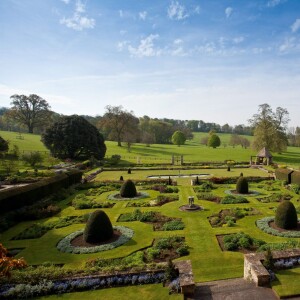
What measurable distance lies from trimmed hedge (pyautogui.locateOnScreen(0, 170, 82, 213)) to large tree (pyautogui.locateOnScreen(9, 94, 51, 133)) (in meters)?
59.6

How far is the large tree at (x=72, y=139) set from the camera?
53.5 m

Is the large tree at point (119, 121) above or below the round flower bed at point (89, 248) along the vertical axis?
above

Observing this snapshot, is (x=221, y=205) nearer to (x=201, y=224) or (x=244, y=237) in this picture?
(x=201, y=224)

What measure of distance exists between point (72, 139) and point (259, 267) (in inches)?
1896

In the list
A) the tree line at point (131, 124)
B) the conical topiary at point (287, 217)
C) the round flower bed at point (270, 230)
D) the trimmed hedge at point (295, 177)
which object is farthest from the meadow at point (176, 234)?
the tree line at point (131, 124)

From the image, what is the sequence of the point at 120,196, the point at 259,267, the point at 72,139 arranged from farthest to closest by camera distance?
the point at 72,139 → the point at 120,196 → the point at 259,267

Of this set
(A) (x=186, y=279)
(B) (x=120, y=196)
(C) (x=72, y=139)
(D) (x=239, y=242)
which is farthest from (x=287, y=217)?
(C) (x=72, y=139)

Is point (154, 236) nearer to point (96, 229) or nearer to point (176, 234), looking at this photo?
point (176, 234)

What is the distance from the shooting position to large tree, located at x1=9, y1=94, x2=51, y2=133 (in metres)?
80.6

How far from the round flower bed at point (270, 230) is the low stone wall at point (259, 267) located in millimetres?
3568

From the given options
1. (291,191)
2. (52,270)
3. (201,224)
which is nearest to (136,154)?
(291,191)

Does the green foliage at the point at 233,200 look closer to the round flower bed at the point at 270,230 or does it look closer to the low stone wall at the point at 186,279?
the round flower bed at the point at 270,230

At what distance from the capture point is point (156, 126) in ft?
360

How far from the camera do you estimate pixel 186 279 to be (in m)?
9.48
